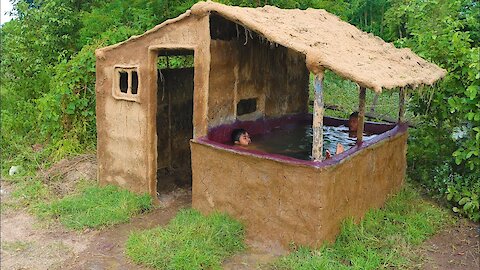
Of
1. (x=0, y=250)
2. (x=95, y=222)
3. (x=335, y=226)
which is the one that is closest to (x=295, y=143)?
(x=335, y=226)

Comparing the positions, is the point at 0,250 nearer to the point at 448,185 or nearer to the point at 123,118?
the point at 123,118

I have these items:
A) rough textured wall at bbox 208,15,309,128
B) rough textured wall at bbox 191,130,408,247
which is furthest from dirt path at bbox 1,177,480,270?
rough textured wall at bbox 208,15,309,128

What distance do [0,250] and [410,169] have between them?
6.23 m

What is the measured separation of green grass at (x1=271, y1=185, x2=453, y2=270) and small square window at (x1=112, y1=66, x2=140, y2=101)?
10.9 ft

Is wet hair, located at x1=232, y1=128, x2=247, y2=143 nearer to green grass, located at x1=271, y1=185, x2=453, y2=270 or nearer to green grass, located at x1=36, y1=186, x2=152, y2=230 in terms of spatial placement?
green grass, located at x1=36, y1=186, x2=152, y2=230

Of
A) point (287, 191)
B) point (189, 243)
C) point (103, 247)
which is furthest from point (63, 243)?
point (287, 191)

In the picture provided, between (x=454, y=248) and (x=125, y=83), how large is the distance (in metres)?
5.19

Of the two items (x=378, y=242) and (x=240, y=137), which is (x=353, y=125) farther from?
(x=378, y=242)

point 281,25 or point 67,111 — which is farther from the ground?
point 281,25

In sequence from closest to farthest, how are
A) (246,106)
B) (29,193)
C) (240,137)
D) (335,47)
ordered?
1. (335,47)
2. (240,137)
3. (246,106)
4. (29,193)

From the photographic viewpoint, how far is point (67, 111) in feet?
29.2

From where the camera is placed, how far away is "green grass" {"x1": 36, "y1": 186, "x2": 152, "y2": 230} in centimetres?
645

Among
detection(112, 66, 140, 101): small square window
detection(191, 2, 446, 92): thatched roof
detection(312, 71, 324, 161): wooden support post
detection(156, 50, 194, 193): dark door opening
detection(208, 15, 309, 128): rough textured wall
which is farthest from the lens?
detection(156, 50, 194, 193): dark door opening

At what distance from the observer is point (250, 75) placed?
7.16 meters
